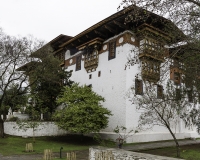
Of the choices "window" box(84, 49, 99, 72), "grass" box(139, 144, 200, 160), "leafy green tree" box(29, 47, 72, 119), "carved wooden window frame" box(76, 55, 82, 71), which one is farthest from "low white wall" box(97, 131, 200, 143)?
"carved wooden window frame" box(76, 55, 82, 71)

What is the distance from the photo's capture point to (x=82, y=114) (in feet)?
61.1

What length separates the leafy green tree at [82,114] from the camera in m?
18.2

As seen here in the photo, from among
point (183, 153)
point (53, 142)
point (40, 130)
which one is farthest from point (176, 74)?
point (40, 130)

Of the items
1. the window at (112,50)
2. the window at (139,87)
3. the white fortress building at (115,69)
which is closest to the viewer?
the white fortress building at (115,69)

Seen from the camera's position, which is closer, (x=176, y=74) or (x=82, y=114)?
(x=176, y=74)

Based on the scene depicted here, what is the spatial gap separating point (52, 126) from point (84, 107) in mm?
6061

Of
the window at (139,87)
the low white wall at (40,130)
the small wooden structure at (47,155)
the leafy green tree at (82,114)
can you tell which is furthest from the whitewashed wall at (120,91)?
the small wooden structure at (47,155)

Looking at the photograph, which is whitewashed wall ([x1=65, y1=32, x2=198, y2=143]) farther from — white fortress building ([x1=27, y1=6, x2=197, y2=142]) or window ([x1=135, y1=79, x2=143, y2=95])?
window ([x1=135, y1=79, x2=143, y2=95])

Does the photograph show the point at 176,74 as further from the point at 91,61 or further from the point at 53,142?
the point at 53,142

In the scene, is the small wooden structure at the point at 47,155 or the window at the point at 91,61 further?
the window at the point at 91,61

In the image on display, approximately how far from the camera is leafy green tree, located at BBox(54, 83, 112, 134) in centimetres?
1819

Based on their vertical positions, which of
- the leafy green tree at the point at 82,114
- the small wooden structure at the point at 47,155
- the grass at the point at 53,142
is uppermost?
the leafy green tree at the point at 82,114

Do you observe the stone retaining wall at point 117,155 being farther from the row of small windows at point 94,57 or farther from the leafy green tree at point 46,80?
the row of small windows at point 94,57

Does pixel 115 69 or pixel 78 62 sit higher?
pixel 78 62
